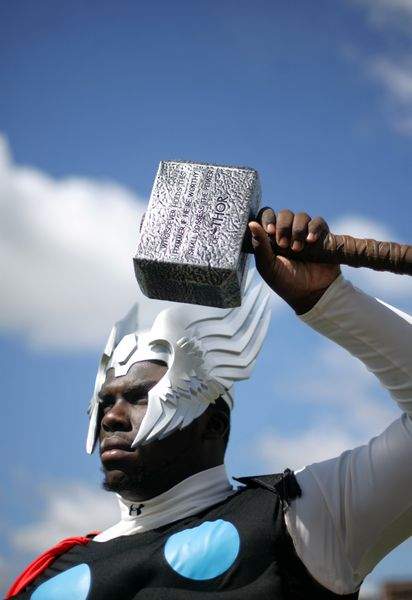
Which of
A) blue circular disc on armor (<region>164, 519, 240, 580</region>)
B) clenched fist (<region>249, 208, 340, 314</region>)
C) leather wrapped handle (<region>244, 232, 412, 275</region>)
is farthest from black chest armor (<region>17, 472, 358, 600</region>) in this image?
leather wrapped handle (<region>244, 232, 412, 275</region>)

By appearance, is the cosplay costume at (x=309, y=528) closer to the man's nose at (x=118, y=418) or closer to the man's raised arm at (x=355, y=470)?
the man's raised arm at (x=355, y=470)

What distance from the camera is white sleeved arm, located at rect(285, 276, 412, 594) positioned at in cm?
291

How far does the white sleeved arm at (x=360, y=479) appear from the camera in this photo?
2910mm

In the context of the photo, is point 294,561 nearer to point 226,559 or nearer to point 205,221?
point 226,559

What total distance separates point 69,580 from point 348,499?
1070 millimetres

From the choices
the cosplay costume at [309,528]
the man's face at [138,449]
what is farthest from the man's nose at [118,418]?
the cosplay costume at [309,528]

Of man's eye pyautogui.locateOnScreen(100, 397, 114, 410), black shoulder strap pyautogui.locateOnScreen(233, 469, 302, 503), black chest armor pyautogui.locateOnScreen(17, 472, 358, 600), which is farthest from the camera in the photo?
man's eye pyautogui.locateOnScreen(100, 397, 114, 410)

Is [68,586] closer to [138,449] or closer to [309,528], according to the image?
[138,449]

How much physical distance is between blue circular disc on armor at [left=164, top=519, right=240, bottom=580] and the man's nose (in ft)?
1.73

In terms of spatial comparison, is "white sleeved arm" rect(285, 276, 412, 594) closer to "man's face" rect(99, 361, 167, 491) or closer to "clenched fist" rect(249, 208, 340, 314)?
"clenched fist" rect(249, 208, 340, 314)

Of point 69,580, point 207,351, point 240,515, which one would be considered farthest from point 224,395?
point 69,580

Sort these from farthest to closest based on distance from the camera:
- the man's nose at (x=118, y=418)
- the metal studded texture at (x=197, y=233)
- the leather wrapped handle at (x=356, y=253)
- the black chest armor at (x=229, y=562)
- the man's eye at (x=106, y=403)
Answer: the man's eye at (x=106, y=403), the man's nose at (x=118, y=418), the black chest armor at (x=229, y=562), the metal studded texture at (x=197, y=233), the leather wrapped handle at (x=356, y=253)

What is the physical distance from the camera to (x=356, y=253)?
279 cm

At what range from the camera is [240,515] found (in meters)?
3.28
